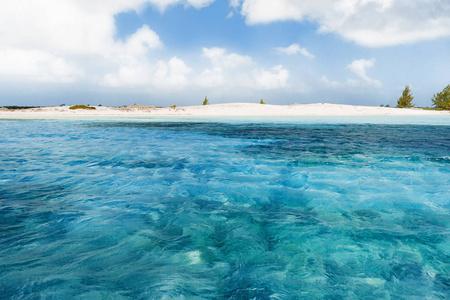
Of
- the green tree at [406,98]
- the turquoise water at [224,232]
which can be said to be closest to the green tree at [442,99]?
the green tree at [406,98]

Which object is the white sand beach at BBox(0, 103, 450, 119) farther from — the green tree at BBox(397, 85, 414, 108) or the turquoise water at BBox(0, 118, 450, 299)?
the turquoise water at BBox(0, 118, 450, 299)

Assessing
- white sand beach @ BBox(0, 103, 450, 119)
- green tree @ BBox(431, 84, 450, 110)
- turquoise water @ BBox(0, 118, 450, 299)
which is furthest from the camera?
green tree @ BBox(431, 84, 450, 110)

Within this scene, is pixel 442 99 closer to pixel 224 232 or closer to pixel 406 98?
pixel 406 98

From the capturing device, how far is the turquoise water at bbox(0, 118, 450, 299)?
7.65ft

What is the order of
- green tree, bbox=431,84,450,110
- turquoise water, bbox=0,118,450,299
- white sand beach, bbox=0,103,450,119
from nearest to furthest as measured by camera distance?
turquoise water, bbox=0,118,450,299, white sand beach, bbox=0,103,450,119, green tree, bbox=431,84,450,110

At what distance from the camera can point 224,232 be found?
329cm

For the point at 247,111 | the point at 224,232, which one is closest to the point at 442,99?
the point at 247,111

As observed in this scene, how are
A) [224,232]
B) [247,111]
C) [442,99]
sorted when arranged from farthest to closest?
[442,99] < [247,111] < [224,232]

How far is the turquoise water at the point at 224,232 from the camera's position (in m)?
2.33

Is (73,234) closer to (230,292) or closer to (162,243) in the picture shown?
(162,243)

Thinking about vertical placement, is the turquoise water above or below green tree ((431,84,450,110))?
below

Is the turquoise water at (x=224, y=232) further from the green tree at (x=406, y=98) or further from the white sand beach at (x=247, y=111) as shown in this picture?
the green tree at (x=406, y=98)

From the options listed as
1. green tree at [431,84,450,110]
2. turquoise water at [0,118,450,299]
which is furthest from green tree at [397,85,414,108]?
turquoise water at [0,118,450,299]

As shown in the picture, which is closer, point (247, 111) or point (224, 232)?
point (224, 232)
